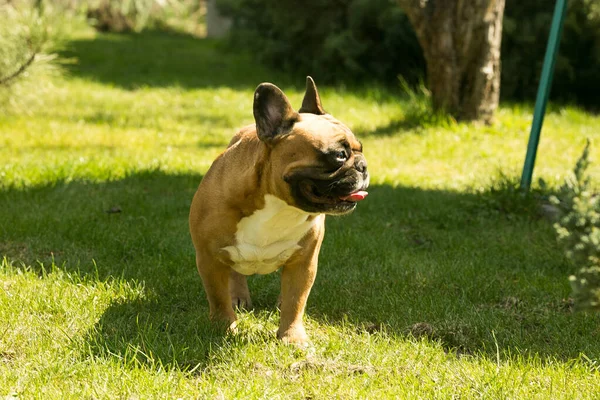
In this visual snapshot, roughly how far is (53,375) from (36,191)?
3315 millimetres

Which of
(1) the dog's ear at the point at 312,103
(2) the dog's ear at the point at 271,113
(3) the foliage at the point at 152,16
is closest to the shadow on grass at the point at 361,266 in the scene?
(2) the dog's ear at the point at 271,113

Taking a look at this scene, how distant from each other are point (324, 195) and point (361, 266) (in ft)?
6.11

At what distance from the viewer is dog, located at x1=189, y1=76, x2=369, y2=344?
3.52 m

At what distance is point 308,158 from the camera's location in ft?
11.5

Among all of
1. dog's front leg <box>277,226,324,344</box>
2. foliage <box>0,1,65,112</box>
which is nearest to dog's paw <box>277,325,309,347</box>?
dog's front leg <box>277,226,324,344</box>

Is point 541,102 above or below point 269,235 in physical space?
above

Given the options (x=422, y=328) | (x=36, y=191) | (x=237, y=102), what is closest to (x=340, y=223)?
(x=422, y=328)

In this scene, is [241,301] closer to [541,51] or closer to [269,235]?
[269,235]

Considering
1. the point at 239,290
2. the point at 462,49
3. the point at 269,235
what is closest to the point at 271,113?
the point at 269,235

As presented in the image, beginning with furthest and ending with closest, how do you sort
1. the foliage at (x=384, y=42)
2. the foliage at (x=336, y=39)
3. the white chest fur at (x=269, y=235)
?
the foliage at (x=336, y=39) < the foliage at (x=384, y=42) < the white chest fur at (x=269, y=235)

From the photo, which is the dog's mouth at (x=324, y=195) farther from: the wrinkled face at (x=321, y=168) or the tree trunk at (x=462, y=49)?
the tree trunk at (x=462, y=49)

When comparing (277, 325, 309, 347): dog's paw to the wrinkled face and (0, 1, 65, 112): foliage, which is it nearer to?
the wrinkled face

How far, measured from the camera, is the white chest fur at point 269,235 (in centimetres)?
375

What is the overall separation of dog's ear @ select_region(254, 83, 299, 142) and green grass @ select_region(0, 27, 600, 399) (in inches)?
42.5
